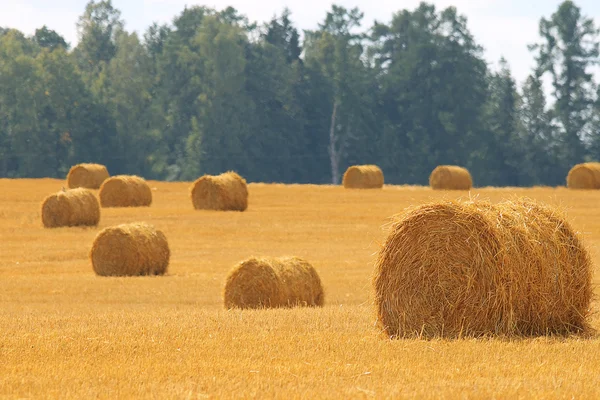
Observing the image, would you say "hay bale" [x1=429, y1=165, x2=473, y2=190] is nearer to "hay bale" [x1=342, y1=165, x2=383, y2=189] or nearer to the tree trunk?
"hay bale" [x1=342, y1=165, x2=383, y2=189]

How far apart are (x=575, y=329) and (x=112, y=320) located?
5464 mm

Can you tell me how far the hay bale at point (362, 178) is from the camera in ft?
174

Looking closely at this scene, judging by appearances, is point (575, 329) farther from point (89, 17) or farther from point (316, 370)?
point (89, 17)

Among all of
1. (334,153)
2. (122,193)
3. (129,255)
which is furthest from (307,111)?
(129,255)

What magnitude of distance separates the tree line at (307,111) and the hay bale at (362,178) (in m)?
29.3

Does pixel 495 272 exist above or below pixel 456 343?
above

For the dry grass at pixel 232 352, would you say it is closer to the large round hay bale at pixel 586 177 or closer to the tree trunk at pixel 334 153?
the large round hay bale at pixel 586 177

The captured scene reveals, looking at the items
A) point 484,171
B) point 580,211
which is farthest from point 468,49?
point 580,211

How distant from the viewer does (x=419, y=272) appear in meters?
11.4

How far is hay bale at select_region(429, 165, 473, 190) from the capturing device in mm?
51875

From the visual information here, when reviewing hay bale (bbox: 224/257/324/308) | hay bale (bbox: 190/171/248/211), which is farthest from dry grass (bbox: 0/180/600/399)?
hay bale (bbox: 190/171/248/211)

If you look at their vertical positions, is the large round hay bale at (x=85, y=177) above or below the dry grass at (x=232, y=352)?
above

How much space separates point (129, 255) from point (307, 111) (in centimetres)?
6545

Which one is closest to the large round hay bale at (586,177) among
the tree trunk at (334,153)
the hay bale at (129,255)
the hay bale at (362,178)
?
the hay bale at (362,178)
